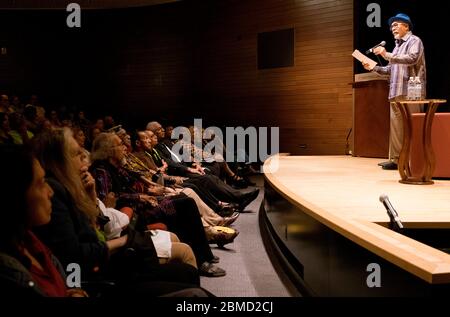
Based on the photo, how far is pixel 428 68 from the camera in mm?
5863

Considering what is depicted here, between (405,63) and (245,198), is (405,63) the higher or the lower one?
the higher one

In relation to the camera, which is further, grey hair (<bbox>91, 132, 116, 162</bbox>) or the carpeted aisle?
grey hair (<bbox>91, 132, 116, 162</bbox>)

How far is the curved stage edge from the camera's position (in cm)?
145

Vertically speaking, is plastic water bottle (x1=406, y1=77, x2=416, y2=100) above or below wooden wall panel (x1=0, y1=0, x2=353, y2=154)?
below

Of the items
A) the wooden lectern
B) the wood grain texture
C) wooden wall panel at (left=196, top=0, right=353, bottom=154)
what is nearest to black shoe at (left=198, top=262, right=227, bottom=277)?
the wood grain texture

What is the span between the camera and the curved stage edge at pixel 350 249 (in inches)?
57.1

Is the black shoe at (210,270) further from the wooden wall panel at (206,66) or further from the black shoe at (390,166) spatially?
the wooden wall panel at (206,66)

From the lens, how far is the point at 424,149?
128 inches

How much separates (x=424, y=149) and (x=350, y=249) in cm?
172

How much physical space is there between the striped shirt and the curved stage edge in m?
0.97

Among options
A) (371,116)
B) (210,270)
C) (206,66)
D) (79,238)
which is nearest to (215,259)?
(210,270)

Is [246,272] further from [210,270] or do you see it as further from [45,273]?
[45,273]

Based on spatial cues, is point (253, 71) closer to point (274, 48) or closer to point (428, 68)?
point (274, 48)

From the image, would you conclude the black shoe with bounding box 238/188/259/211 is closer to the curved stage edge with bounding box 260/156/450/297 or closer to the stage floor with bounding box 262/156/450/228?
the stage floor with bounding box 262/156/450/228
